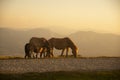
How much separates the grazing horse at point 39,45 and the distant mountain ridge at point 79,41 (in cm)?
9

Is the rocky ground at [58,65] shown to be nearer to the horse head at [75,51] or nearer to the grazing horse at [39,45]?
the horse head at [75,51]

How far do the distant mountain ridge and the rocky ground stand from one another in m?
0.20

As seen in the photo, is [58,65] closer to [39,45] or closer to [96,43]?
[39,45]

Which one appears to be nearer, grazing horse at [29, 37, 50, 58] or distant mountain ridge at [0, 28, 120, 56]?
distant mountain ridge at [0, 28, 120, 56]

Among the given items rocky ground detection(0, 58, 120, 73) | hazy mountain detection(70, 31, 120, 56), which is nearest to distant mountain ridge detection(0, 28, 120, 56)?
hazy mountain detection(70, 31, 120, 56)

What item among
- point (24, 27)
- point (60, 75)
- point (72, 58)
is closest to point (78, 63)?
point (72, 58)

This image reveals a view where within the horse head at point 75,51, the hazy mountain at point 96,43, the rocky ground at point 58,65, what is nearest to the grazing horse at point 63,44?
the horse head at point 75,51

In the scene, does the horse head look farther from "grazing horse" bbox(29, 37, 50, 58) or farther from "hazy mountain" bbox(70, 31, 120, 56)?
"grazing horse" bbox(29, 37, 50, 58)

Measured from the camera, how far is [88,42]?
269 inches

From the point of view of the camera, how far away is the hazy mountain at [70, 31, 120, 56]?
6.72 metres

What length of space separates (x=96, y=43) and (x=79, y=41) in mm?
378

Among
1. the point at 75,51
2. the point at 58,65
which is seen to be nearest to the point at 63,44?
the point at 75,51

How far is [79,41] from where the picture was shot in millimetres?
6770

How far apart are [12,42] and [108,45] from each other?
1.99m
